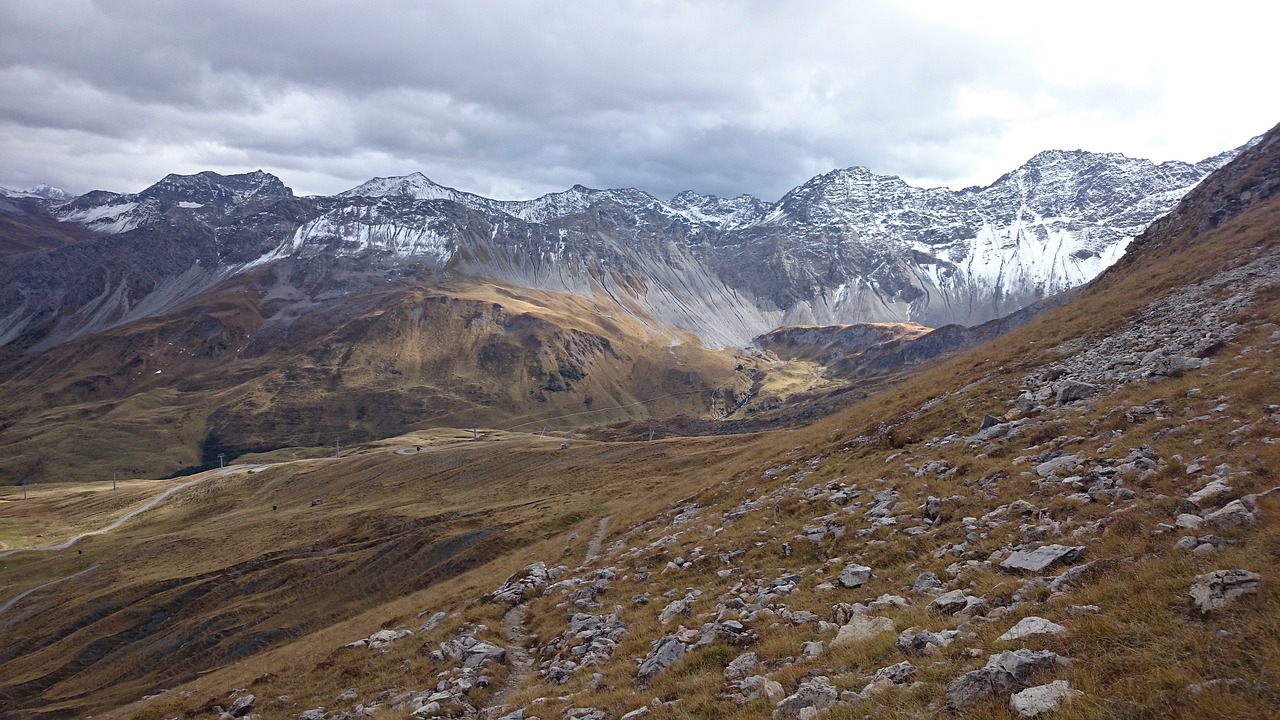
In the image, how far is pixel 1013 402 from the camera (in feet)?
94.4

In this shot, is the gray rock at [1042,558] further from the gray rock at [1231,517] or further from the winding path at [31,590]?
the winding path at [31,590]

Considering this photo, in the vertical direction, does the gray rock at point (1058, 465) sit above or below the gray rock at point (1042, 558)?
above

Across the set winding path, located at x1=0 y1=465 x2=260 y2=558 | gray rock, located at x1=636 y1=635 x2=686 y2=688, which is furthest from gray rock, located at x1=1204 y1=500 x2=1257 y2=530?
winding path, located at x1=0 y1=465 x2=260 y2=558

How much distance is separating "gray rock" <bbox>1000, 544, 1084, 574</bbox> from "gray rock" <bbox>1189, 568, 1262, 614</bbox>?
123 inches

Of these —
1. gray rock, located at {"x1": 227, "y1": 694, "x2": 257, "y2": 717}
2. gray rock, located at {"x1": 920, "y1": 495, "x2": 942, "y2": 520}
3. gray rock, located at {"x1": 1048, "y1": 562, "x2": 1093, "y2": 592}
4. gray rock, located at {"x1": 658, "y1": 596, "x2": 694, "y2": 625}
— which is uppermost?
gray rock, located at {"x1": 1048, "y1": 562, "x2": 1093, "y2": 592}

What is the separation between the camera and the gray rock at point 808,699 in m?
10.4

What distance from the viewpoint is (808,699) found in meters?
10.6

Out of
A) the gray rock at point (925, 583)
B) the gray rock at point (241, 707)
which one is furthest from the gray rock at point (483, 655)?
the gray rock at point (925, 583)

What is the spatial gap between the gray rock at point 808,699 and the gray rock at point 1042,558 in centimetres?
537

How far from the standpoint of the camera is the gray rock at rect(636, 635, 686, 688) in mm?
14923

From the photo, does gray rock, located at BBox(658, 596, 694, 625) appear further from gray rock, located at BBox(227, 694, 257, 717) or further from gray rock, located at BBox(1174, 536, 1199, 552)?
gray rock, located at BBox(227, 694, 257, 717)

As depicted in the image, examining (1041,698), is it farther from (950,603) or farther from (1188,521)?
(1188,521)

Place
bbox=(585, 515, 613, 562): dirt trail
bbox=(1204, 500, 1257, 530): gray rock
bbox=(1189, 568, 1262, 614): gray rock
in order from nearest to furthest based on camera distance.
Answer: bbox=(1189, 568, 1262, 614): gray rock → bbox=(1204, 500, 1257, 530): gray rock → bbox=(585, 515, 613, 562): dirt trail

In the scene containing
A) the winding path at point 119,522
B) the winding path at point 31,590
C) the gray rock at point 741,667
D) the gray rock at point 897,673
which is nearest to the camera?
the gray rock at point 897,673
